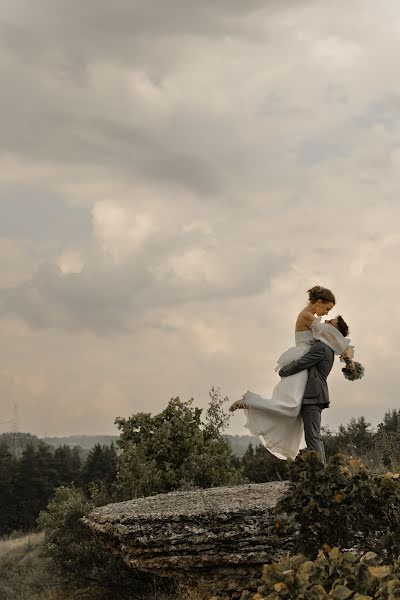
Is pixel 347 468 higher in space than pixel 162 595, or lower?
higher

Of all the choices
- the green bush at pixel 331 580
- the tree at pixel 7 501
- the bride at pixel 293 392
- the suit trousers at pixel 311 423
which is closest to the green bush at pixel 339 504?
the green bush at pixel 331 580

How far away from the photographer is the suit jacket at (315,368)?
10.8m

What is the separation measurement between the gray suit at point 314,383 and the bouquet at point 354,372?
0.35 m

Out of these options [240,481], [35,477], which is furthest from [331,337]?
[35,477]

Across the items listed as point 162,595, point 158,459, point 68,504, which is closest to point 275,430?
point 162,595

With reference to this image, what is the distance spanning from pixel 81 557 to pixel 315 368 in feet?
28.8

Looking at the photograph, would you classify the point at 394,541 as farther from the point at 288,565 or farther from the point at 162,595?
the point at 162,595

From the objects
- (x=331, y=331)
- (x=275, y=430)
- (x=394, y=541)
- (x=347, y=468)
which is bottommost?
(x=394, y=541)

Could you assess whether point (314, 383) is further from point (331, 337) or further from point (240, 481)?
point (240, 481)

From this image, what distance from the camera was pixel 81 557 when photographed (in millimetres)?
17172

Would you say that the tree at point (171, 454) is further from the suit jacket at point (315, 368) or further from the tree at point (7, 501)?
the tree at point (7, 501)

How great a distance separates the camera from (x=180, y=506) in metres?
11.9

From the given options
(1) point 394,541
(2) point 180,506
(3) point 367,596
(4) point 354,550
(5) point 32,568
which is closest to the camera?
(3) point 367,596

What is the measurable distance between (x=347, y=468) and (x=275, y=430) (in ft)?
9.91
